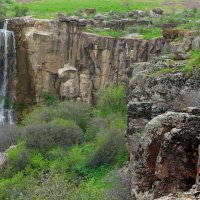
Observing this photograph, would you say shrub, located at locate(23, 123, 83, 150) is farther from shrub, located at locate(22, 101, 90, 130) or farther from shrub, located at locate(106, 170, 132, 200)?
shrub, located at locate(106, 170, 132, 200)

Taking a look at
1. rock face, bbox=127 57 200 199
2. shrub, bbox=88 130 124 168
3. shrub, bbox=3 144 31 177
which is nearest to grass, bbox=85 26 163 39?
shrub, bbox=88 130 124 168

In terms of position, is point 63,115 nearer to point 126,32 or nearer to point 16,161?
point 16,161

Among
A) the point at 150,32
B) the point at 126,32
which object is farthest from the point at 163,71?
the point at 150,32

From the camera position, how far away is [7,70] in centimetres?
4900

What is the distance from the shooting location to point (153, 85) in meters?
23.6

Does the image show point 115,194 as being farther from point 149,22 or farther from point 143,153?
point 149,22

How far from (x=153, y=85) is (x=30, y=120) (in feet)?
50.1

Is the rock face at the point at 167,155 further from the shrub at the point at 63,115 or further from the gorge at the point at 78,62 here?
the shrub at the point at 63,115

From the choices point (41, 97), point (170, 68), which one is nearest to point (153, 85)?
point (170, 68)

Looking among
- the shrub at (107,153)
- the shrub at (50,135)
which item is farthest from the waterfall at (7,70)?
the shrub at (107,153)

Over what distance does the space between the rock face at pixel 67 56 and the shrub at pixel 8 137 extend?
10.5 m

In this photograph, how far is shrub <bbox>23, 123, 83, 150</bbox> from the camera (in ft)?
103

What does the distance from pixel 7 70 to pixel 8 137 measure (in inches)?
597

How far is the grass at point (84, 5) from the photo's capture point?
213ft
